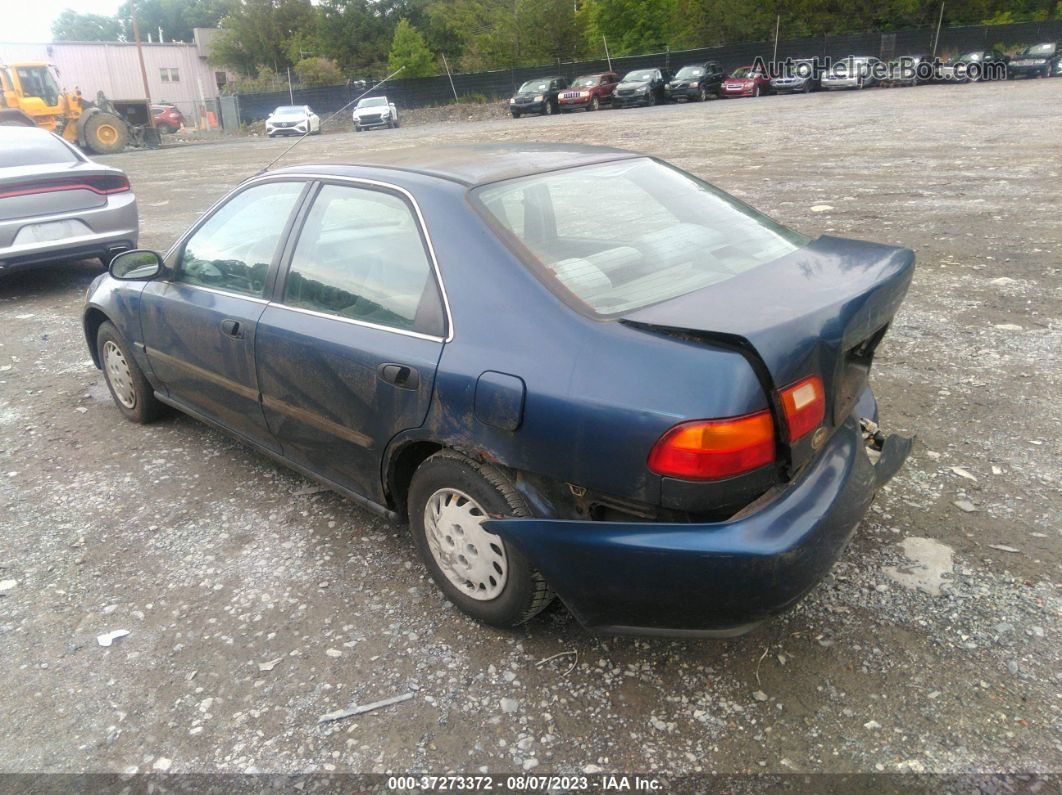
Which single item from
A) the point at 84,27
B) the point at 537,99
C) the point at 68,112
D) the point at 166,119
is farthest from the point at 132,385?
the point at 84,27

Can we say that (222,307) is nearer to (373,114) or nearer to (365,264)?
(365,264)

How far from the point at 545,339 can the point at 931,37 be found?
47.0 metres

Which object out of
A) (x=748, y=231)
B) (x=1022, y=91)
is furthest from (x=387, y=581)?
(x=1022, y=91)

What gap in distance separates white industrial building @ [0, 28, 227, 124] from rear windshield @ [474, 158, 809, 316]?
56024 mm

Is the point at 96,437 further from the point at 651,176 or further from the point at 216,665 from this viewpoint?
the point at 651,176

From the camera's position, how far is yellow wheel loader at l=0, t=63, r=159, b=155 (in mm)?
24969

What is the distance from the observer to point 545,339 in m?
2.37

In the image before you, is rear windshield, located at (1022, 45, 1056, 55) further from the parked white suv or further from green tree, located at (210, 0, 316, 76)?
green tree, located at (210, 0, 316, 76)

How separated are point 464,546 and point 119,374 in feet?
9.83

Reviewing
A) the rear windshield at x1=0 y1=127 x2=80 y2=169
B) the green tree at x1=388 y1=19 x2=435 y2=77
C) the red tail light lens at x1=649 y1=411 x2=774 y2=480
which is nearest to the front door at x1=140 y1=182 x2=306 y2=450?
the red tail light lens at x1=649 y1=411 x2=774 y2=480

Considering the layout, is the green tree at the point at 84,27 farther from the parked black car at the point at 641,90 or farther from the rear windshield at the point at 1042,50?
the rear windshield at the point at 1042,50

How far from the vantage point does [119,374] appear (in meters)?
4.70

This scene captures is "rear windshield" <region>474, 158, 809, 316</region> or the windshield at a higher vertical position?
the windshield

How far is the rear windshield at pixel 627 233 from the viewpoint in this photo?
2617 mm
